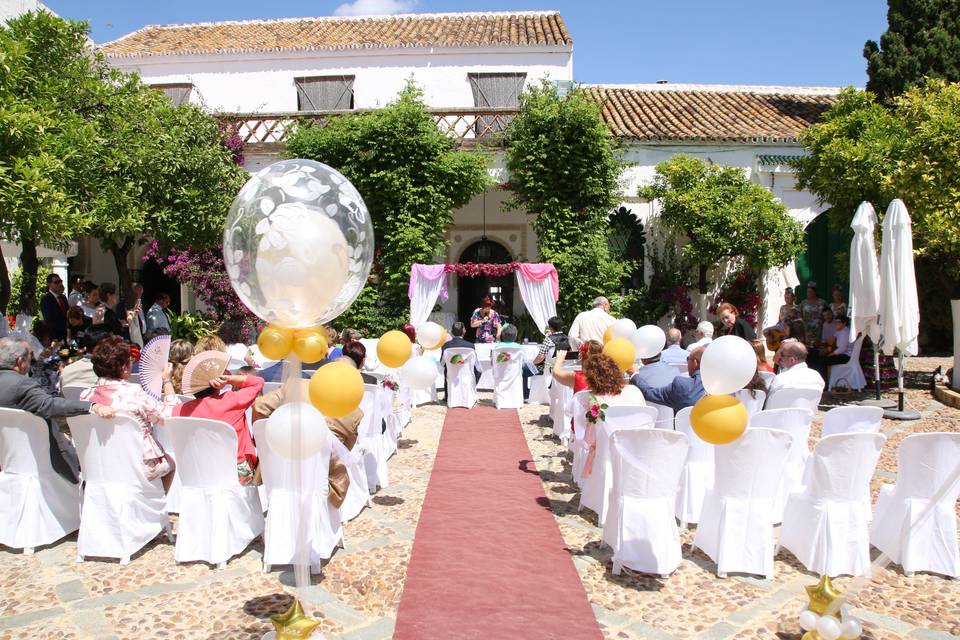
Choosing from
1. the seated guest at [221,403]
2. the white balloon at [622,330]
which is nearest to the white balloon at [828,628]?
the white balloon at [622,330]

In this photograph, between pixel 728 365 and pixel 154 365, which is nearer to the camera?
pixel 728 365

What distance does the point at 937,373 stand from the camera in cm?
1102

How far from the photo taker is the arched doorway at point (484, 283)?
18.0 meters

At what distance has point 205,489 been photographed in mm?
4539

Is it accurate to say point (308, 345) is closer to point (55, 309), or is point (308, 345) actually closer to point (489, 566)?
point (489, 566)

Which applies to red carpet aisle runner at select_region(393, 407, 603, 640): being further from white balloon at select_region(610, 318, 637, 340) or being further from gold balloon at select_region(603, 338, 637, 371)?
white balloon at select_region(610, 318, 637, 340)

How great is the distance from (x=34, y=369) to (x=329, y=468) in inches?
142

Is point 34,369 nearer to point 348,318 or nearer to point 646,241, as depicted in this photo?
point 348,318

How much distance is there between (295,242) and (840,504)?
3.64 metres

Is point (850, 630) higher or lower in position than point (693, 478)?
lower

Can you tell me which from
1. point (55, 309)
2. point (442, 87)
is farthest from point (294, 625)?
point (442, 87)

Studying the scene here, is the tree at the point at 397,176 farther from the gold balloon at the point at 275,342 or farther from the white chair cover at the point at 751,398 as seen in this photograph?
the gold balloon at the point at 275,342

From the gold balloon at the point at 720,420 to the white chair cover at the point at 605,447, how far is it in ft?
3.06

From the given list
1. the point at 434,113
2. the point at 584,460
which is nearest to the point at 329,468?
the point at 584,460
